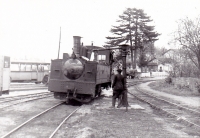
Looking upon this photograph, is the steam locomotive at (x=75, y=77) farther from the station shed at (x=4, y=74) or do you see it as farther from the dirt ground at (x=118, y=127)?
the station shed at (x=4, y=74)

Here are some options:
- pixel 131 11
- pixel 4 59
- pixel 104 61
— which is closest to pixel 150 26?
pixel 131 11

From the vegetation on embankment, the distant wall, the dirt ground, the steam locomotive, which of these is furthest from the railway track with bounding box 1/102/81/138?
the distant wall

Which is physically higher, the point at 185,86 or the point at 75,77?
the point at 75,77

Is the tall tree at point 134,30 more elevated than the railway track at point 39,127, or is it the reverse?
the tall tree at point 134,30

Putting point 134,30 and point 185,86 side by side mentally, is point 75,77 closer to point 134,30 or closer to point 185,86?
point 185,86

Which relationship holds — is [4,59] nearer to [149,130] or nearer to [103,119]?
[103,119]

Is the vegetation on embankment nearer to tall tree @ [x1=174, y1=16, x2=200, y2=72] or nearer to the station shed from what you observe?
tall tree @ [x1=174, y1=16, x2=200, y2=72]

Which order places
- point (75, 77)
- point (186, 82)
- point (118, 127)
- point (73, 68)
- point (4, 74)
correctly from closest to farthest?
point (118, 127)
point (73, 68)
point (75, 77)
point (4, 74)
point (186, 82)

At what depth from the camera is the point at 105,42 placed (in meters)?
43.3

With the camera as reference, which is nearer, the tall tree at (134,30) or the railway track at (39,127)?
the railway track at (39,127)

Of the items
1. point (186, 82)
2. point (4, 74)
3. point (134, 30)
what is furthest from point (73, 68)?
point (134, 30)

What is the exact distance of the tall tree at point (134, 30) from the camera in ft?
140

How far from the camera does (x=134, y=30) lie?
4334 centimetres

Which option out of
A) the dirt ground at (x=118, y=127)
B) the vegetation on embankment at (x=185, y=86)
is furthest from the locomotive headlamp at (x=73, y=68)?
the vegetation on embankment at (x=185, y=86)
